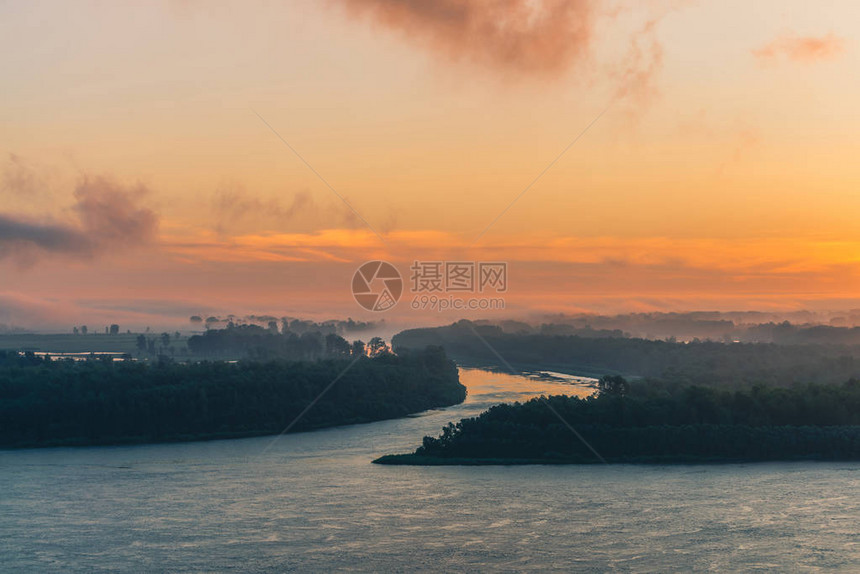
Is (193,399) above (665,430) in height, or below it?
above

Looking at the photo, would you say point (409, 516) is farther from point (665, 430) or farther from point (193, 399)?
point (193, 399)

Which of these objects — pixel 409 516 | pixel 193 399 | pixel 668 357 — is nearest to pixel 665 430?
pixel 409 516

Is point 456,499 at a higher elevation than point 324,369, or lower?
lower

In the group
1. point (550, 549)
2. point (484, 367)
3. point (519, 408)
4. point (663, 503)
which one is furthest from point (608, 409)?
point (484, 367)

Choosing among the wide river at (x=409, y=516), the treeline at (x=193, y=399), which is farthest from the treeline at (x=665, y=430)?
the treeline at (x=193, y=399)

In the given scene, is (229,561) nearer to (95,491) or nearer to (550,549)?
(550,549)

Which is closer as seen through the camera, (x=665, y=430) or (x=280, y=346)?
(x=665, y=430)

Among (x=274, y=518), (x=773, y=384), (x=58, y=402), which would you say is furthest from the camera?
(x=773, y=384)
